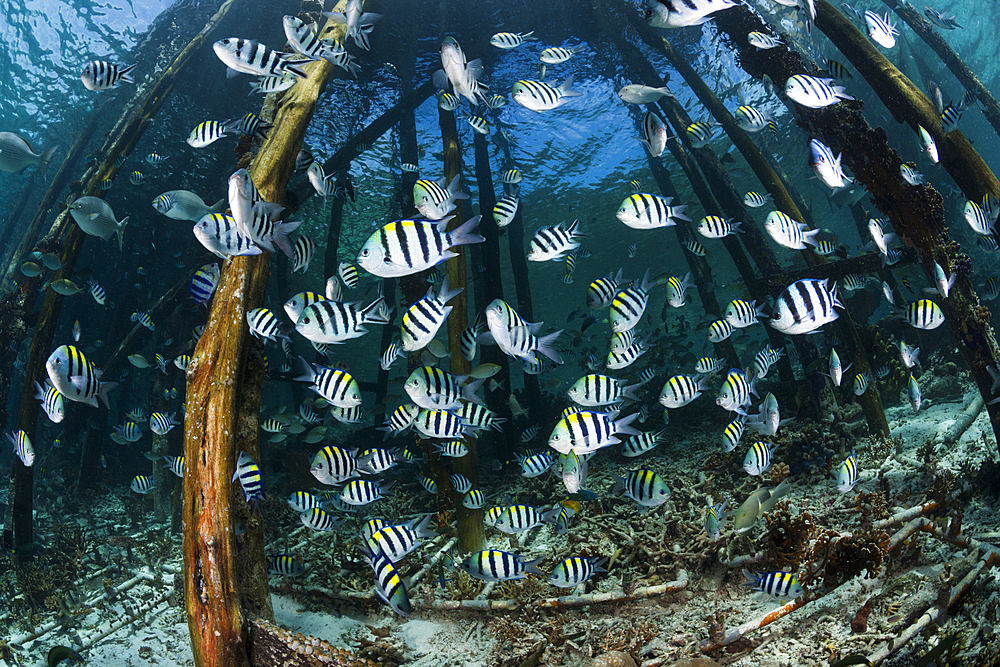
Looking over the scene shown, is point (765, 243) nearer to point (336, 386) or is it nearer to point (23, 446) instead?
point (336, 386)

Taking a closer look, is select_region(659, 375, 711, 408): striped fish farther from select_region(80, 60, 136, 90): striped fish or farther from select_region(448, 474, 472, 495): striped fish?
select_region(80, 60, 136, 90): striped fish

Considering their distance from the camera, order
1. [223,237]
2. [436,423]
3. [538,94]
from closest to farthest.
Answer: [223,237] → [436,423] → [538,94]

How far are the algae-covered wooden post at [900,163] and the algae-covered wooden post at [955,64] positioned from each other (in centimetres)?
489

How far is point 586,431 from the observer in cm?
352

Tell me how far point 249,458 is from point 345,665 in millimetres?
1500

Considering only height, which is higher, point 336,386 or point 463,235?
point 463,235

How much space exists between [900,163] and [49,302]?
11.5m

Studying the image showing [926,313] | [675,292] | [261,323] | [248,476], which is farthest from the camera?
[675,292]

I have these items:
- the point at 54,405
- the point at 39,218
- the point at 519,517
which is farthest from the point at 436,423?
the point at 39,218

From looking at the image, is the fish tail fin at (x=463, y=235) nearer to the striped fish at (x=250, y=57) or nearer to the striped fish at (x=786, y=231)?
the striped fish at (x=250, y=57)

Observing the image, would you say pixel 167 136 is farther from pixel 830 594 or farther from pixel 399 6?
pixel 830 594

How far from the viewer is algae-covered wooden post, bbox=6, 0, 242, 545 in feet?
21.0

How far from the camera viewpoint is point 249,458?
3158mm

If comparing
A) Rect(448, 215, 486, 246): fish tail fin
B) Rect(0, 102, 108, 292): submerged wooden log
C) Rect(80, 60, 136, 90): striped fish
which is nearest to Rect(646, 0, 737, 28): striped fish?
Rect(448, 215, 486, 246): fish tail fin
